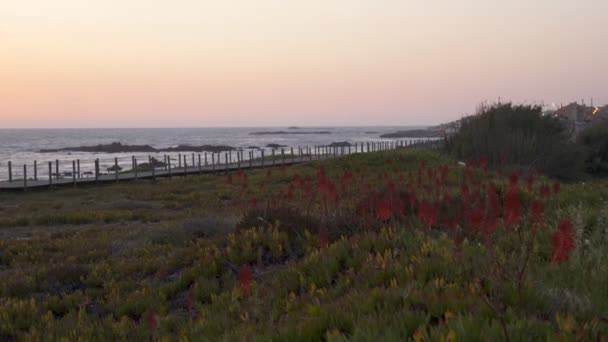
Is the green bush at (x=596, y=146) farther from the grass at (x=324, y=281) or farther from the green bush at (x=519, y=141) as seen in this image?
the grass at (x=324, y=281)

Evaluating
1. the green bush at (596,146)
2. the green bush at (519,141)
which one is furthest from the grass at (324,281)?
the green bush at (596,146)

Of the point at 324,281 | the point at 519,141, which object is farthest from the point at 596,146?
the point at 324,281

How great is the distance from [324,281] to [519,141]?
1884 centimetres

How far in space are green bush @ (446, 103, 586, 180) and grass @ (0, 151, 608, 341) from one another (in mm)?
12212

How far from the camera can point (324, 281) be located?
532cm

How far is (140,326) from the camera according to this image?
529 centimetres

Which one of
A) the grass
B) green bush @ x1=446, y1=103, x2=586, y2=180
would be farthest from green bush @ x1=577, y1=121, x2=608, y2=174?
the grass

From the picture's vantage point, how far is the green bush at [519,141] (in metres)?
21.9

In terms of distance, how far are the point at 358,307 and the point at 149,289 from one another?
11.9 feet

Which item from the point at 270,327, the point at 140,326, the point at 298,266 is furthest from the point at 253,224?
the point at 270,327

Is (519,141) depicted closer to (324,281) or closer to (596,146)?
(596,146)

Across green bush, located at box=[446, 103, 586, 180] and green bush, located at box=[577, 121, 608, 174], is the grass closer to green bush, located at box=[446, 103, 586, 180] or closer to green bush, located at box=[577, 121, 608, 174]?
green bush, located at box=[446, 103, 586, 180]

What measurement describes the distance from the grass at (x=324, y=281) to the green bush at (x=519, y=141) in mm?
12212

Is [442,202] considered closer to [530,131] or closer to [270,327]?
[270,327]
